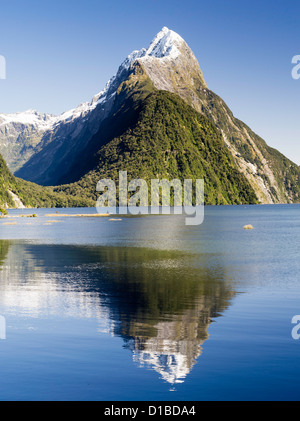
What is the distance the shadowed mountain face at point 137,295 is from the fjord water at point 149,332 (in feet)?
0.32

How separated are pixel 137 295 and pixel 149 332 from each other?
13.8m

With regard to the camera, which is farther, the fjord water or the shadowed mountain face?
the shadowed mountain face

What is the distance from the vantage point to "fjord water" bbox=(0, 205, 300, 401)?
21812 millimetres

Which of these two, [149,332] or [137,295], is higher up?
[137,295]

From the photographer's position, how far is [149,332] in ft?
100

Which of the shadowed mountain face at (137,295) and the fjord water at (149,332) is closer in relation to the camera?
the fjord water at (149,332)

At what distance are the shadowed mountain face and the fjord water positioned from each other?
98 millimetres

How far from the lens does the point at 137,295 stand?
44406 mm

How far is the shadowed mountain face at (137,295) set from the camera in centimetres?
2766

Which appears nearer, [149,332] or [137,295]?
[149,332]

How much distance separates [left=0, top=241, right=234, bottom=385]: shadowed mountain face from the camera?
27.7m
